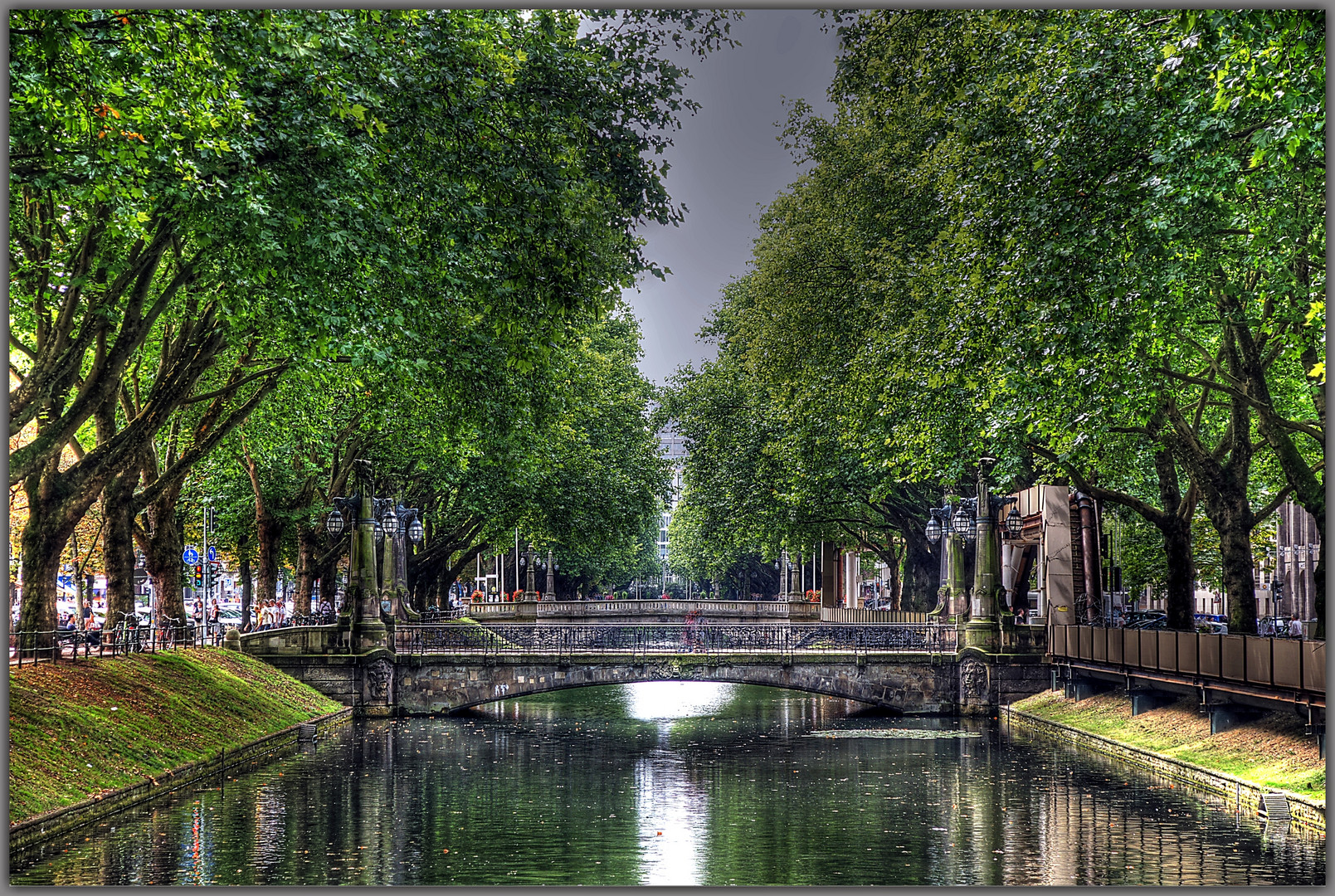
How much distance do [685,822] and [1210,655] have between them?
11850mm

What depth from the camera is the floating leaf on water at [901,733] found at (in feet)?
108

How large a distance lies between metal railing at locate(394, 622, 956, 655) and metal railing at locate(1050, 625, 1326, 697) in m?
5.67

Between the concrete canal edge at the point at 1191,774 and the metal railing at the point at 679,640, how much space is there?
5.66 meters

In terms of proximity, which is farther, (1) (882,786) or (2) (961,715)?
(2) (961,715)

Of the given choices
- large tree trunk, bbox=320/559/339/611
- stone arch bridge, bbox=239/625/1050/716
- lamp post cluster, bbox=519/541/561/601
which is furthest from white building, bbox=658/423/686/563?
large tree trunk, bbox=320/559/339/611

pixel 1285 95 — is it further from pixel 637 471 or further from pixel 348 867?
pixel 637 471

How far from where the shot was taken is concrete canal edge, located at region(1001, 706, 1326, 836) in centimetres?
1862

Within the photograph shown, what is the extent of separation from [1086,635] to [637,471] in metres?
25.0

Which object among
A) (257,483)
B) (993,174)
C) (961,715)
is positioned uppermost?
(993,174)

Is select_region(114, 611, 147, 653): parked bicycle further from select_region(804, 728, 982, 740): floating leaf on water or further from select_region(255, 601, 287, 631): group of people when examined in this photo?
select_region(804, 728, 982, 740): floating leaf on water

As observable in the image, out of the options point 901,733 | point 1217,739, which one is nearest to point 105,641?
point 901,733

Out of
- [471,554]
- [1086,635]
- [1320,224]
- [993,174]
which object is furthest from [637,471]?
[1320,224]

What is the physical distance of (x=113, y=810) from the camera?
19750 millimetres

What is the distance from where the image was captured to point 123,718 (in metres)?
23.5
